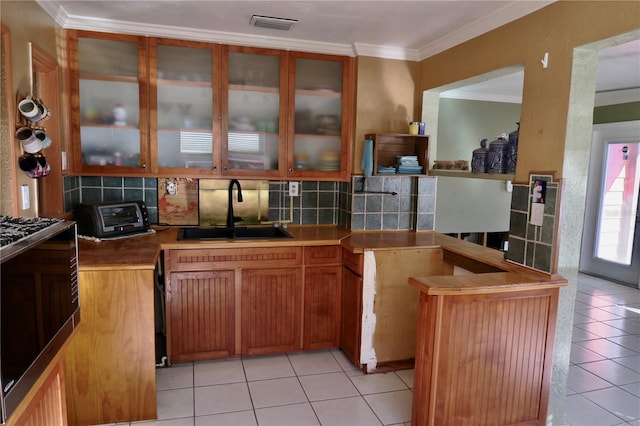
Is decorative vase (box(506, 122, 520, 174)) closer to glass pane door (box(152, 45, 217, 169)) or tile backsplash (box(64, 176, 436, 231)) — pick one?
tile backsplash (box(64, 176, 436, 231))

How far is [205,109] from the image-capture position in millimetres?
3109

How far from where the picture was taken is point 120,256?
92.0 inches

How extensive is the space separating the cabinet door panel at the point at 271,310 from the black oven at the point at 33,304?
1.51 m

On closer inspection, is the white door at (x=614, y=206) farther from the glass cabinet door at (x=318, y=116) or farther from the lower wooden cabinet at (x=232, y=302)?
the lower wooden cabinet at (x=232, y=302)

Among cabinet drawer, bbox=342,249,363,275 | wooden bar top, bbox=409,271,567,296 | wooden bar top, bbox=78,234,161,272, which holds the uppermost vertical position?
wooden bar top, bbox=78,234,161,272

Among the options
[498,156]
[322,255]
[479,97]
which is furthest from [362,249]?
[479,97]

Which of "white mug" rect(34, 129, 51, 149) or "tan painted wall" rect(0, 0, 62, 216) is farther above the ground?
"tan painted wall" rect(0, 0, 62, 216)

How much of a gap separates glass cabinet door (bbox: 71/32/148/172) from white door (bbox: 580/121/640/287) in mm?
5198

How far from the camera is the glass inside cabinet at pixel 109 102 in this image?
9.53 ft

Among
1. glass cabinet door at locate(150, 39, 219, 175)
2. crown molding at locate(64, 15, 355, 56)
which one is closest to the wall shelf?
crown molding at locate(64, 15, 355, 56)

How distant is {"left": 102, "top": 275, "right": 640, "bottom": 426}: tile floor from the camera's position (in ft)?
7.91

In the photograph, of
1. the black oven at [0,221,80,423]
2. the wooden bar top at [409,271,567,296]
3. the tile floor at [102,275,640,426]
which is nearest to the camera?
the black oven at [0,221,80,423]

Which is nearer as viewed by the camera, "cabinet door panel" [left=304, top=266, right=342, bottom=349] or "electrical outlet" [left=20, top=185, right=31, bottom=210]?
"electrical outlet" [left=20, top=185, right=31, bottom=210]

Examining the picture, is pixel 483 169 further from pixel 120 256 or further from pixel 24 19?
pixel 24 19
